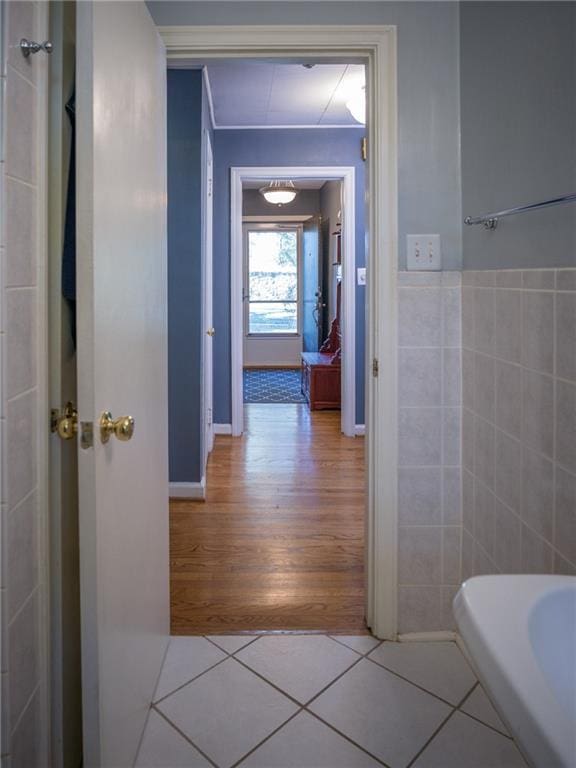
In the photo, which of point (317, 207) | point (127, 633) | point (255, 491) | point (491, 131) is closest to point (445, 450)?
point (491, 131)

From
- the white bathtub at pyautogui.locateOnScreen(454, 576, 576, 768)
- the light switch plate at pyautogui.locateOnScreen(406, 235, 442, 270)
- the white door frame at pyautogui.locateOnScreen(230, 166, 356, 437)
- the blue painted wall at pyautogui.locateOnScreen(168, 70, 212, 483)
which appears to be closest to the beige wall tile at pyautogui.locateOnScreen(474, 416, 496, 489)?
the light switch plate at pyautogui.locateOnScreen(406, 235, 442, 270)

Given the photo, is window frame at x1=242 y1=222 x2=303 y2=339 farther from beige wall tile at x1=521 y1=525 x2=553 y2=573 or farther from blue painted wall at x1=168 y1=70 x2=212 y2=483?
beige wall tile at x1=521 y1=525 x2=553 y2=573

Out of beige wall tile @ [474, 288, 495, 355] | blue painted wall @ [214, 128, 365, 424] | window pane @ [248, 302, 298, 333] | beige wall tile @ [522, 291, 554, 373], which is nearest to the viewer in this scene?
beige wall tile @ [522, 291, 554, 373]

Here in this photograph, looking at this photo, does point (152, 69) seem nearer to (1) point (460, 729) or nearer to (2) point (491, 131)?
(2) point (491, 131)

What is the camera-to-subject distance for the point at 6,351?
3.86ft

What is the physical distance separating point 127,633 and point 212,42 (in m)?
1.69

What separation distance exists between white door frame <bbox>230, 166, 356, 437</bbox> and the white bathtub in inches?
180

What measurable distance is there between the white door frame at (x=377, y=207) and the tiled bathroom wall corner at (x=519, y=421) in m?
0.24

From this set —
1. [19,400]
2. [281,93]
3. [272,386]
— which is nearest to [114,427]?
[19,400]

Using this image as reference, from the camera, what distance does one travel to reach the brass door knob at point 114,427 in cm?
133

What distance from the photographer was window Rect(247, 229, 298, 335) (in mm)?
9906

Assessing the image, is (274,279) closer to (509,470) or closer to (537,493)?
(509,470)

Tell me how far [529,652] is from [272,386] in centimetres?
769

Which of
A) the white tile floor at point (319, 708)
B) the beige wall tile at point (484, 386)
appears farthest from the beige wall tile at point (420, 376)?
the white tile floor at point (319, 708)
